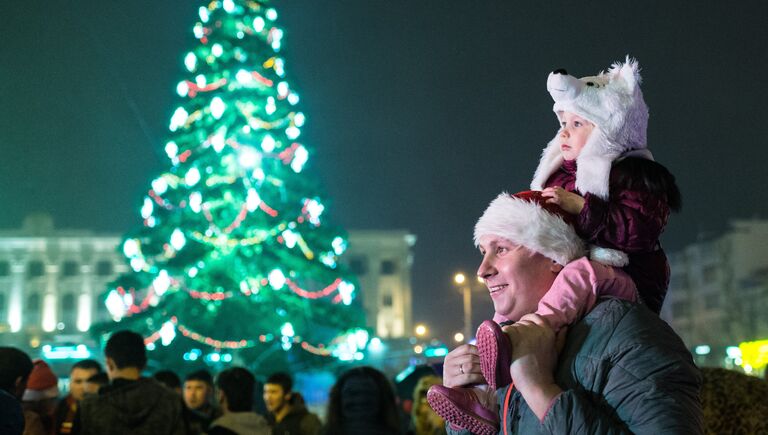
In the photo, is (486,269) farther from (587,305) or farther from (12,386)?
(12,386)

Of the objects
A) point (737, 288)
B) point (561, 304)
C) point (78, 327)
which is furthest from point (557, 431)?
point (78, 327)

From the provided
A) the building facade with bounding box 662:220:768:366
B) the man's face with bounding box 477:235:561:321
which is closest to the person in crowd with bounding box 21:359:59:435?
the man's face with bounding box 477:235:561:321

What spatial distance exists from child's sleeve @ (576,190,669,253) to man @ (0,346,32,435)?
3071mm

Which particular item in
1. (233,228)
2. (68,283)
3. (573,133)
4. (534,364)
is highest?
(68,283)

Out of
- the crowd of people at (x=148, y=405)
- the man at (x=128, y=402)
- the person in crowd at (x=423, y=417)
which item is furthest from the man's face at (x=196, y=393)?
the person in crowd at (x=423, y=417)

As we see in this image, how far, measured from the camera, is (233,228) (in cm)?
2439

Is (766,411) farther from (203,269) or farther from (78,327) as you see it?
(78,327)

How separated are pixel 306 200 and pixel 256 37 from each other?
5.23 meters

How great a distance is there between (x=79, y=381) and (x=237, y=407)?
2.07 metres

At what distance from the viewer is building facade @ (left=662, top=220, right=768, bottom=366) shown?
5376 cm

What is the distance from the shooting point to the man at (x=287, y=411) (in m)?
7.15

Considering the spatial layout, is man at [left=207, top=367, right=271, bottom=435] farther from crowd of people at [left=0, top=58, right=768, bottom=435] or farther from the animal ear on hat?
the animal ear on hat

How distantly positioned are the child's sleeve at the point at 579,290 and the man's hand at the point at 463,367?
224mm

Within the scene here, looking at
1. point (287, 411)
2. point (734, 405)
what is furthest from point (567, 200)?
point (287, 411)
